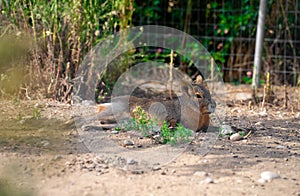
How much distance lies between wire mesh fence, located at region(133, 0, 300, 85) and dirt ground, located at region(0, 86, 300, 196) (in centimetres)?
256

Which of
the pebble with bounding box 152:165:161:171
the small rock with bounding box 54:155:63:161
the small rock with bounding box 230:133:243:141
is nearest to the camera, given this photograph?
the pebble with bounding box 152:165:161:171

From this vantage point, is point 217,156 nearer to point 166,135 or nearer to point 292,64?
point 166,135

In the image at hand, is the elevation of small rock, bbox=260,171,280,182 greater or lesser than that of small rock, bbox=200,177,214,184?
lesser

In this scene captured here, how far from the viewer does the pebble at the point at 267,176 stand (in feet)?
11.3

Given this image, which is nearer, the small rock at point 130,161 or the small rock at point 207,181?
the small rock at point 207,181

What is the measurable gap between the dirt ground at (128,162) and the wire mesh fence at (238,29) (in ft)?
8.41

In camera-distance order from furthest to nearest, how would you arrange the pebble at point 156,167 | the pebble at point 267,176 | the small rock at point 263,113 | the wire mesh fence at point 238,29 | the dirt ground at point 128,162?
the wire mesh fence at point 238,29, the small rock at point 263,113, the pebble at point 156,167, the pebble at point 267,176, the dirt ground at point 128,162

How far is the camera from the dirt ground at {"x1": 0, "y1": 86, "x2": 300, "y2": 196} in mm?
3264

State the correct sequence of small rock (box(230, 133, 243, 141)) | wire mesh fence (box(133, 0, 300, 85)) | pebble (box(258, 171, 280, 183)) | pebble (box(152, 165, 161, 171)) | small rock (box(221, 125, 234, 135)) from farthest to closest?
wire mesh fence (box(133, 0, 300, 85)) < small rock (box(221, 125, 234, 135)) < small rock (box(230, 133, 243, 141)) < pebble (box(152, 165, 161, 171)) < pebble (box(258, 171, 280, 183))

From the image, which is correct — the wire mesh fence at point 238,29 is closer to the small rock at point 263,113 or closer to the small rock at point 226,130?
the small rock at point 263,113

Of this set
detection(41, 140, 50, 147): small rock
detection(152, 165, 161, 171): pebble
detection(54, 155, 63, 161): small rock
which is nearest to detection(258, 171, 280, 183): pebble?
detection(152, 165, 161, 171): pebble

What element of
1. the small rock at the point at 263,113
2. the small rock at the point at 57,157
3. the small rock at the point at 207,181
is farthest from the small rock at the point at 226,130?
the small rock at the point at 57,157

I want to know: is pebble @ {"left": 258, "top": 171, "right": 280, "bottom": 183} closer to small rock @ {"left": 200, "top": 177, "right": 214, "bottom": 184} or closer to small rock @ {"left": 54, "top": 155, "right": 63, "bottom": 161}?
small rock @ {"left": 200, "top": 177, "right": 214, "bottom": 184}

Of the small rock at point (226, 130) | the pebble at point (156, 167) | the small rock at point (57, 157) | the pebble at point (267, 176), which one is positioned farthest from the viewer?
the small rock at point (226, 130)
